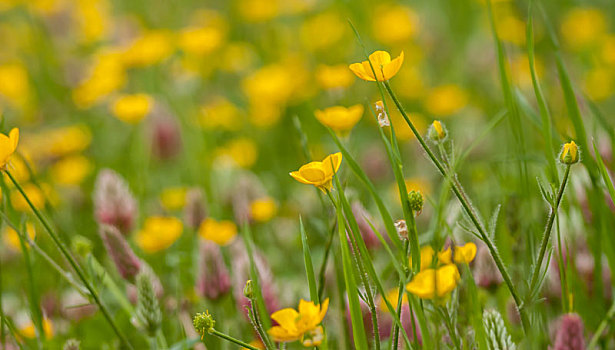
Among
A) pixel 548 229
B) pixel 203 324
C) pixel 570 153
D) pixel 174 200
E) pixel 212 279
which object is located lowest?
pixel 174 200

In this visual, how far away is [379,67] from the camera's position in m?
0.93

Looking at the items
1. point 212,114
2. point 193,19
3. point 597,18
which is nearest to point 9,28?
point 193,19

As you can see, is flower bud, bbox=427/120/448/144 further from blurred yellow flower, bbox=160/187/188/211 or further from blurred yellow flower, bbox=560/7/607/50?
blurred yellow flower, bbox=560/7/607/50

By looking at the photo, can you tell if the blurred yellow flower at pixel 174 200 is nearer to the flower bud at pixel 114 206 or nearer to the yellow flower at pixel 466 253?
the flower bud at pixel 114 206

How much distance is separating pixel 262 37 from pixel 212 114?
137cm

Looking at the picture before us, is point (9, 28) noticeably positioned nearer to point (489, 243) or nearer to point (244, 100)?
point (244, 100)

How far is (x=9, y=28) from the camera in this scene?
4.17 metres

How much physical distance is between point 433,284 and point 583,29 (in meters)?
2.78

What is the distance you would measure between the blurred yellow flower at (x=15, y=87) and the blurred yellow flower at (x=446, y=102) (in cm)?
192

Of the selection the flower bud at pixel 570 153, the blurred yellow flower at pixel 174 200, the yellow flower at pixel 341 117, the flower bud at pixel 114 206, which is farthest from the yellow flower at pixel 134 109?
the flower bud at pixel 570 153

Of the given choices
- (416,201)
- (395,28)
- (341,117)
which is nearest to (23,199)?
(341,117)

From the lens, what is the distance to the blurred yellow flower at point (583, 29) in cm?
316

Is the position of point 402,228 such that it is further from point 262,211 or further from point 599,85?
point 599,85

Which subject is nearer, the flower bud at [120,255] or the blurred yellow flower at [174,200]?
the flower bud at [120,255]
